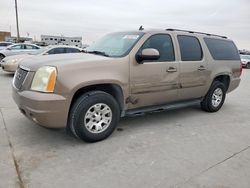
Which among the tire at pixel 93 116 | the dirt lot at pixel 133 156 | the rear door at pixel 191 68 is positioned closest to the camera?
the dirt lot at pixel 133 156

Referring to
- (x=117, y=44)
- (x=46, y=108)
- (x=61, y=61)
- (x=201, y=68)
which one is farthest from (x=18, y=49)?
(x=46, y=108)

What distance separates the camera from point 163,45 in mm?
4828

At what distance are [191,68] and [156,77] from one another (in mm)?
1030

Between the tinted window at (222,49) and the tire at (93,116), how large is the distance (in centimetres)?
291

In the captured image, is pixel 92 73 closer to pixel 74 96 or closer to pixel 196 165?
pixel 74 96

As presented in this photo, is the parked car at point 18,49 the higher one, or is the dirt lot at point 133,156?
the parked car at point 18,49

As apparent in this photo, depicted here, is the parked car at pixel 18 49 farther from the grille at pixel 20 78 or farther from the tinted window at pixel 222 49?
the tinted window at pixel 222 49

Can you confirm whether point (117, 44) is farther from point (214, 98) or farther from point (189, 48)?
point (214, 98)

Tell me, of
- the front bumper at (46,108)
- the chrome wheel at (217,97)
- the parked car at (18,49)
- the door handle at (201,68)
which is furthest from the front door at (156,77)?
the parked car at (18,49)

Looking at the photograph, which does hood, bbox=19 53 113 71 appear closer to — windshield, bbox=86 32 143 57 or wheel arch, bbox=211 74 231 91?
windshield, bbox=86 32 143 57

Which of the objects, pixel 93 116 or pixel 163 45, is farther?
pixel 163 45

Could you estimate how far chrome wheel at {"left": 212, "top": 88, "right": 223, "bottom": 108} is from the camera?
6.13m

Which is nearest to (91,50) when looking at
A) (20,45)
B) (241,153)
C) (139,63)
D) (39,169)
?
(139,63)

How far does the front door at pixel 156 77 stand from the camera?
14.2 ft
